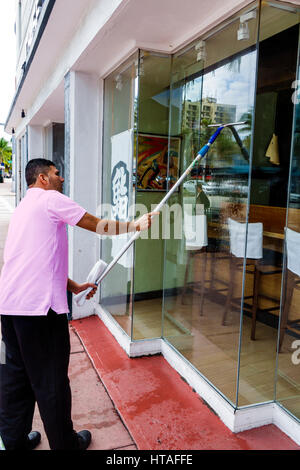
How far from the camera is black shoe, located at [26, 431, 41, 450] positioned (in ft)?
7.90

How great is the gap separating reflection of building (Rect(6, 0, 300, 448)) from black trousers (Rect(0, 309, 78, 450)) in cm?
121

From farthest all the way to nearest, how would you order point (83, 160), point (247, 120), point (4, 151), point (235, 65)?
point (4, 151), point (83, 160), point (235, 65), point (247, 120)

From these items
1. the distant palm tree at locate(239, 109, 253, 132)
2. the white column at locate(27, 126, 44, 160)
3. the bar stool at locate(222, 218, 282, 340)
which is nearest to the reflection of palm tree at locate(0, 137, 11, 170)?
the white column at locate(27, 126, 44, 160)

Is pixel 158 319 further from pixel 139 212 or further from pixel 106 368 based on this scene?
pixel 139 212

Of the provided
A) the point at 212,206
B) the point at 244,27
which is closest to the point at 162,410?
the point at 212,206

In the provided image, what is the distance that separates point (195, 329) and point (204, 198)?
128 cm

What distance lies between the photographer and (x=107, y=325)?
4340 millimetres

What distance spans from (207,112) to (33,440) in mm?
2821

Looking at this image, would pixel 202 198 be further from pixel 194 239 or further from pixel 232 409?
pixel 232 409

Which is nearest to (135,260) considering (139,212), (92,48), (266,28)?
(139,212)

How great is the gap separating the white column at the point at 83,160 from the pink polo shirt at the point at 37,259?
7.85 ft

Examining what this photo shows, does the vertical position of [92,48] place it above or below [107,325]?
above

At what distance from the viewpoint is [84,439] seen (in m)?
2.44

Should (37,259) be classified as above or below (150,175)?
below
